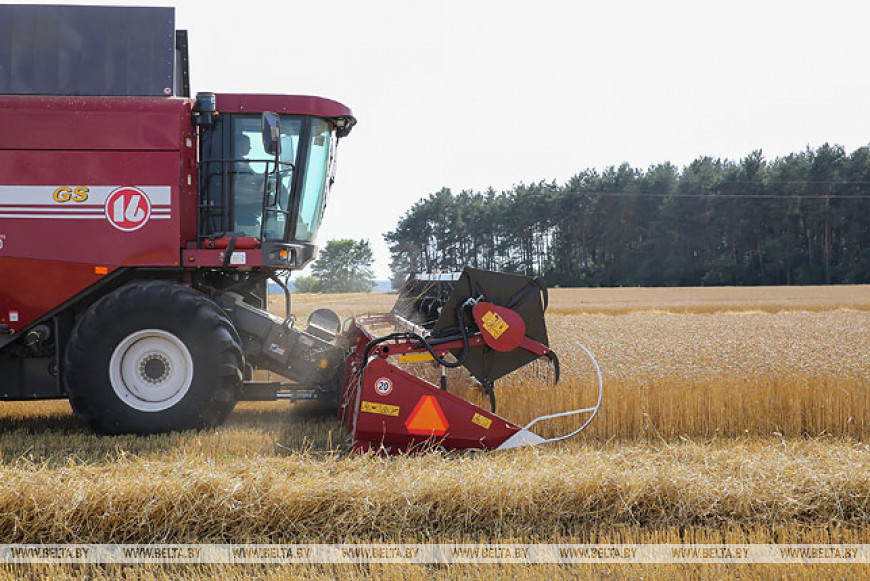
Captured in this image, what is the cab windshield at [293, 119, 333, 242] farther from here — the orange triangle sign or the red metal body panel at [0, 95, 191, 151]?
the orange triangle sign

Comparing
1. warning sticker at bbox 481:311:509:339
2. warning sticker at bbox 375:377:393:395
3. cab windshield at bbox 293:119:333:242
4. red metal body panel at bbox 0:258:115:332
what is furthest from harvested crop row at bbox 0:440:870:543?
cab windshield at bbox 293:119:333:242

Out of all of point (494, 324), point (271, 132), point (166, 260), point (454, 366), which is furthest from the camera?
point (166, 260)

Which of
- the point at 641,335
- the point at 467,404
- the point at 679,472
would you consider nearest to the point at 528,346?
the point at 467,404

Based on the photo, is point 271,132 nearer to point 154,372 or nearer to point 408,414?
point 154,372

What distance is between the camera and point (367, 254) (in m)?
48.9

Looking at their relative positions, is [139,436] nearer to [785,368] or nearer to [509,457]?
[509,457]

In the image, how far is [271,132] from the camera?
484cm

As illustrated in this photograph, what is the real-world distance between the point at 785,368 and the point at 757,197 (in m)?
45.3

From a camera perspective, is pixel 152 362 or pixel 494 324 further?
pixel 152 362

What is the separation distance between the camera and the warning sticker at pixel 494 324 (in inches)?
182

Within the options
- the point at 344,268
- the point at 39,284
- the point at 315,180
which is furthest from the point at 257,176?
the point at 344,268

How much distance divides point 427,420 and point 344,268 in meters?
41.7

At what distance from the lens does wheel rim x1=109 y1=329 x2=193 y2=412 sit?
491cm

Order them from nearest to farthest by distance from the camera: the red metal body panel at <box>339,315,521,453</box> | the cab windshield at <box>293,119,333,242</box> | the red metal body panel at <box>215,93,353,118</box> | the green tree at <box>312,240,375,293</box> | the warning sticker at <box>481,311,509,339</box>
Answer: the red metal body panel at <box>339,315,521,453</box>
the warning sticker at <box>481,311,509,339</box>
the red metal body panel at <box>215,93,353,118</box>
the cab windshield at <box>293,119,333,242</box>
the green tree at <box>312,240,375,293</box>
